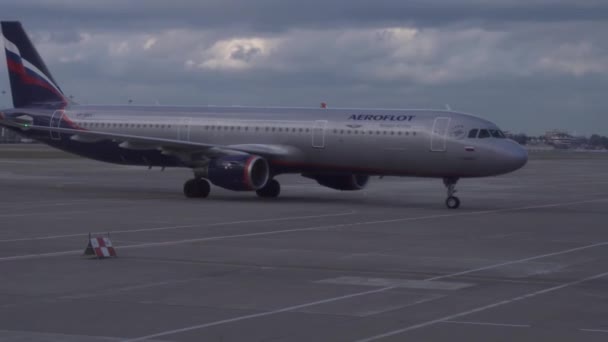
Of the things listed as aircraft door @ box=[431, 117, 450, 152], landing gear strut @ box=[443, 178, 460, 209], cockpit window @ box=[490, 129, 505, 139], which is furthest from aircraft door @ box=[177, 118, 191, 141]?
cockpit window @ box=[490, 129, 505, 139]

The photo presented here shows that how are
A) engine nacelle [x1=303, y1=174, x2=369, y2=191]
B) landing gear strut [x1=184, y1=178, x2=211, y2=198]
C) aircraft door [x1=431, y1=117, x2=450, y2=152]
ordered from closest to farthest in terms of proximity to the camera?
1. aircraft door [x1=431, y1=117, x2=450, y2=152]
2. landing gear strut [x1=184, y1=178, x2=211, y2=198]
3. engine nacelle [x1=303, y1=174, x2=369, y2=191]

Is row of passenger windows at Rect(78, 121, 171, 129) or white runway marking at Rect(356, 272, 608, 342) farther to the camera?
row of passenger windows at Rect(78, 121, 171, 129)

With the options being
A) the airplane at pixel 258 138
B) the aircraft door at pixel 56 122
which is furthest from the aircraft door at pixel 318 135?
the aircraft door at pixel 56 122

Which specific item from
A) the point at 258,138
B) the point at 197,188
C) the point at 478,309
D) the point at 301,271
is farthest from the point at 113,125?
the point at 478,309

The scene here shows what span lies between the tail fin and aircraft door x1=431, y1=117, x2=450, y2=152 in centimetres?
1596

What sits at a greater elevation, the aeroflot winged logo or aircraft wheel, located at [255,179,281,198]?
the aeroflot winged logo

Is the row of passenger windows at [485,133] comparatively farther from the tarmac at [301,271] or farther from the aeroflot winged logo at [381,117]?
the tarmac at [301,271]

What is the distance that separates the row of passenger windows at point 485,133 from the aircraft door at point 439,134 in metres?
0.86

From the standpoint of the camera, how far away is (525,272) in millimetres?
16750

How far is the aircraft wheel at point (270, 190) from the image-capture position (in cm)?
3518

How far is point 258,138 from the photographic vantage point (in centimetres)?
3462

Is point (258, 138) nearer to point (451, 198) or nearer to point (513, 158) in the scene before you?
point (451, 198)

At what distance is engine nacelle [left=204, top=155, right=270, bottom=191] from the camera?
3216 centimetres

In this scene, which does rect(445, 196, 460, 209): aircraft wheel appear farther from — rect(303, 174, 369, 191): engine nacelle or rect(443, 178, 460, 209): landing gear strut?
rect(303, 174, 369, 191): engine nacelle
